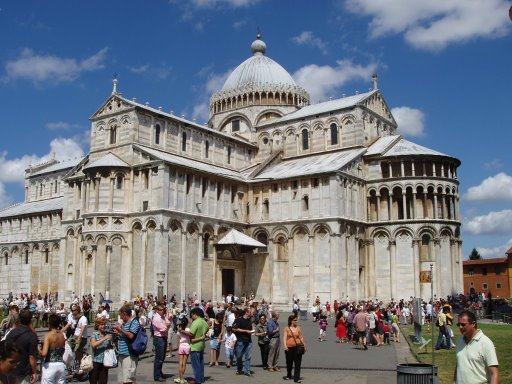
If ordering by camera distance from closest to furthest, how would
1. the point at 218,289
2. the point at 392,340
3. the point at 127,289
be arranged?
the point at 392,340, the point at 127,289, the point at 218,289

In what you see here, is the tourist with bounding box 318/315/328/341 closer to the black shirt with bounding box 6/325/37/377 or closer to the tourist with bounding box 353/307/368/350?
the tourist with bounding box 353/307/368/350

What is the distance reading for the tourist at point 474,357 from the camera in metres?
6.83

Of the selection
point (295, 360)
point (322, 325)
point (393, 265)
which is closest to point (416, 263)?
point (393, 265)

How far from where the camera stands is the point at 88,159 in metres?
48.7

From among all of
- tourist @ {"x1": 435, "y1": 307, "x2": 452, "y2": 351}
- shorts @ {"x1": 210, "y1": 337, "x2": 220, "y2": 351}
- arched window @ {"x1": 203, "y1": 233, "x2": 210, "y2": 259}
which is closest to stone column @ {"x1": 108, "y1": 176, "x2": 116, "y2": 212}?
arched window @ {"x1": 203, "y1": 233, "x2": 210, "y2": 259}

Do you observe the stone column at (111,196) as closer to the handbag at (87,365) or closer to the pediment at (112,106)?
the pediment at (112,106)

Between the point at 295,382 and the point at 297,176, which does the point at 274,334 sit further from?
the point at 297,176

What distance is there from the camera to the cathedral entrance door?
47344mm

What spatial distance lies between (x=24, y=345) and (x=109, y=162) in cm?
3675

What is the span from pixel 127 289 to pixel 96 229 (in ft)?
16.9

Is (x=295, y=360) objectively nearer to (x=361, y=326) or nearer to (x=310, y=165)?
(x=361, y=326)

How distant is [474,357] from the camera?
22.8ft

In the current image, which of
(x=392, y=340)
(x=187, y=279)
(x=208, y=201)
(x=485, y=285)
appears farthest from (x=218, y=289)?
(x=485, y=285)

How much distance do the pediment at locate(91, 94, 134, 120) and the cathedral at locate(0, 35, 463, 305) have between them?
11 cm
